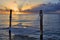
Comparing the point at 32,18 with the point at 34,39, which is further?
the point at 32,18

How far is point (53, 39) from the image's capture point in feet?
43.3

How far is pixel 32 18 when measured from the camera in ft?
138

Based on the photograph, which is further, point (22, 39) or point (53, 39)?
point (53, 39)

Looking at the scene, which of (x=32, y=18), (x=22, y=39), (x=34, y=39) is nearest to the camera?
(x=22, y=39)

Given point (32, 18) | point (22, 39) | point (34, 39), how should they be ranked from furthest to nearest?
point (32, 18) < point (34, 39) < point (22, 39)

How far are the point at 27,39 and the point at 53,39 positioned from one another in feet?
6.78

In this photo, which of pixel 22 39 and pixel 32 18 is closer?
pixel 22 39

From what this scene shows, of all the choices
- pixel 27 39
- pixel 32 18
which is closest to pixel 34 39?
pixel 27 39

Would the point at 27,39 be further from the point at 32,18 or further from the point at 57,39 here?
the point at 32,18

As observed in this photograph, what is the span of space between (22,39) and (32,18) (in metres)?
30.3

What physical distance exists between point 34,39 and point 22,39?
4.06 ft

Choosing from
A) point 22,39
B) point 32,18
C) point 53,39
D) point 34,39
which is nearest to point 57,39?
point 53,39

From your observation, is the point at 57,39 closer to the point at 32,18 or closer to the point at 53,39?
the point at 53,39

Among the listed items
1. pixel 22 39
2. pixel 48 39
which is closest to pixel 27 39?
pixel 22 39
